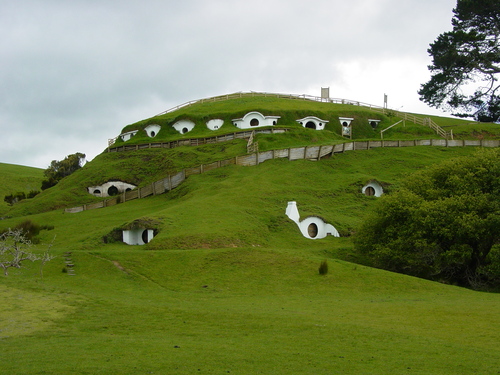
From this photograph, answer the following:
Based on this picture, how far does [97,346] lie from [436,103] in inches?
3025

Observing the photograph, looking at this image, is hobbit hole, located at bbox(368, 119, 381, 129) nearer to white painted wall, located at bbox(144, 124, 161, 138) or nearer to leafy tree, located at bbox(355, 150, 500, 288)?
white painted wall, located at bbox(144, 124, 161, 138)

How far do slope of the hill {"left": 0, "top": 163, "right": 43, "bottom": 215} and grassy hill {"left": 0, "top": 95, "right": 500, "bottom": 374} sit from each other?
29917 mm

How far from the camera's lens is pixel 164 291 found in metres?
28.2

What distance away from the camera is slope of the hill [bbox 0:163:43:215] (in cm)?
9007

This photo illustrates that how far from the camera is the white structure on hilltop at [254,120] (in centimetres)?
8375

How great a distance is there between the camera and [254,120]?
84.3 metres

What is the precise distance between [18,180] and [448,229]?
83.2m

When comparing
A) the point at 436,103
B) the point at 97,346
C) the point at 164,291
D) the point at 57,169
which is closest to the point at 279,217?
the point at 164,291

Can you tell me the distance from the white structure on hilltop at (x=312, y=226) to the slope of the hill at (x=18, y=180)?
1863 inches

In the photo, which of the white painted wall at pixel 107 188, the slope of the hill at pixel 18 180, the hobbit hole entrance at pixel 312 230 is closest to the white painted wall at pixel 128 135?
the slope of the hill at pixel 18 180

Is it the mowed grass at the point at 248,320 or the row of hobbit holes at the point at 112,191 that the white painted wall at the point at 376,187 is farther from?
the row of hobbit holes at the point at 112,191

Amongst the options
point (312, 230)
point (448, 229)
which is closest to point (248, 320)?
point (448, 229)

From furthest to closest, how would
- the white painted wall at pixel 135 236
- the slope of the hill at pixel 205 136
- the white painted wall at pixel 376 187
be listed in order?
the slope of the hill at pixel 205 136 → the white painted wall at pixel 376 187 → the white painted wall at pixel 135 236

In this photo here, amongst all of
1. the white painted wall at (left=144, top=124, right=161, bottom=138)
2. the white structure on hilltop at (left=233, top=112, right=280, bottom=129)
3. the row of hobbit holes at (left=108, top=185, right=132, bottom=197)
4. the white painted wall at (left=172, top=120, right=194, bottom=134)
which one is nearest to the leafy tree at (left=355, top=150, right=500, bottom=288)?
the row of hobbit holes at (left=108, top=185, right=132, bottom=197)
